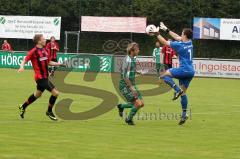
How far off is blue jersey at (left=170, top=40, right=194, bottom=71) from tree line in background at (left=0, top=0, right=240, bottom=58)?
97.6 ft

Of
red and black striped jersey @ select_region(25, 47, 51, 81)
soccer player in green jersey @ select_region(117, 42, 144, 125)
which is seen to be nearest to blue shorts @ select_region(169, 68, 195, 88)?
soccer player in green jersey @ select_region(117, 42, 144, 125)

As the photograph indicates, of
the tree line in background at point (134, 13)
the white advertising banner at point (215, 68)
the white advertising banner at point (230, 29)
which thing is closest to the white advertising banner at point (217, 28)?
the white advertising banner at point (230, 29)

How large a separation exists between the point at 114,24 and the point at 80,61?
5908mm

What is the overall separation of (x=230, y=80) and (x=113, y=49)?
43.7 feet

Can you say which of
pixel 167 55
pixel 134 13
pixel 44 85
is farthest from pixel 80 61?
A: pixel 44 85

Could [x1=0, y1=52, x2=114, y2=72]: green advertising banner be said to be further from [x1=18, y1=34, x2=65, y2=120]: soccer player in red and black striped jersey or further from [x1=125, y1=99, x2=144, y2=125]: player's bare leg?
[x1=125, y1=99, x2=144, y2=125]: player's bare leg

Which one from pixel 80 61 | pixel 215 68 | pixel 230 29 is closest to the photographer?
pixel 215 68

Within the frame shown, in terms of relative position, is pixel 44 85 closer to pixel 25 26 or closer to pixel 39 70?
pixel 39 70

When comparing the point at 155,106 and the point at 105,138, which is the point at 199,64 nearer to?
the point at 155,106

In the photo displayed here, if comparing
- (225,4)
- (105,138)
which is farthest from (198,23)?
(105,138)

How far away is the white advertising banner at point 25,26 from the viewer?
53.5m

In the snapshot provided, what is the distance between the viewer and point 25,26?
53.8 meters

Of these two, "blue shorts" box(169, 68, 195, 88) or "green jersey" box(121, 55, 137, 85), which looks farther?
"blue shorts" box(169, 68, 195, 88)

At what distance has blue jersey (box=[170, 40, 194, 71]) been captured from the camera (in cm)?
1762
